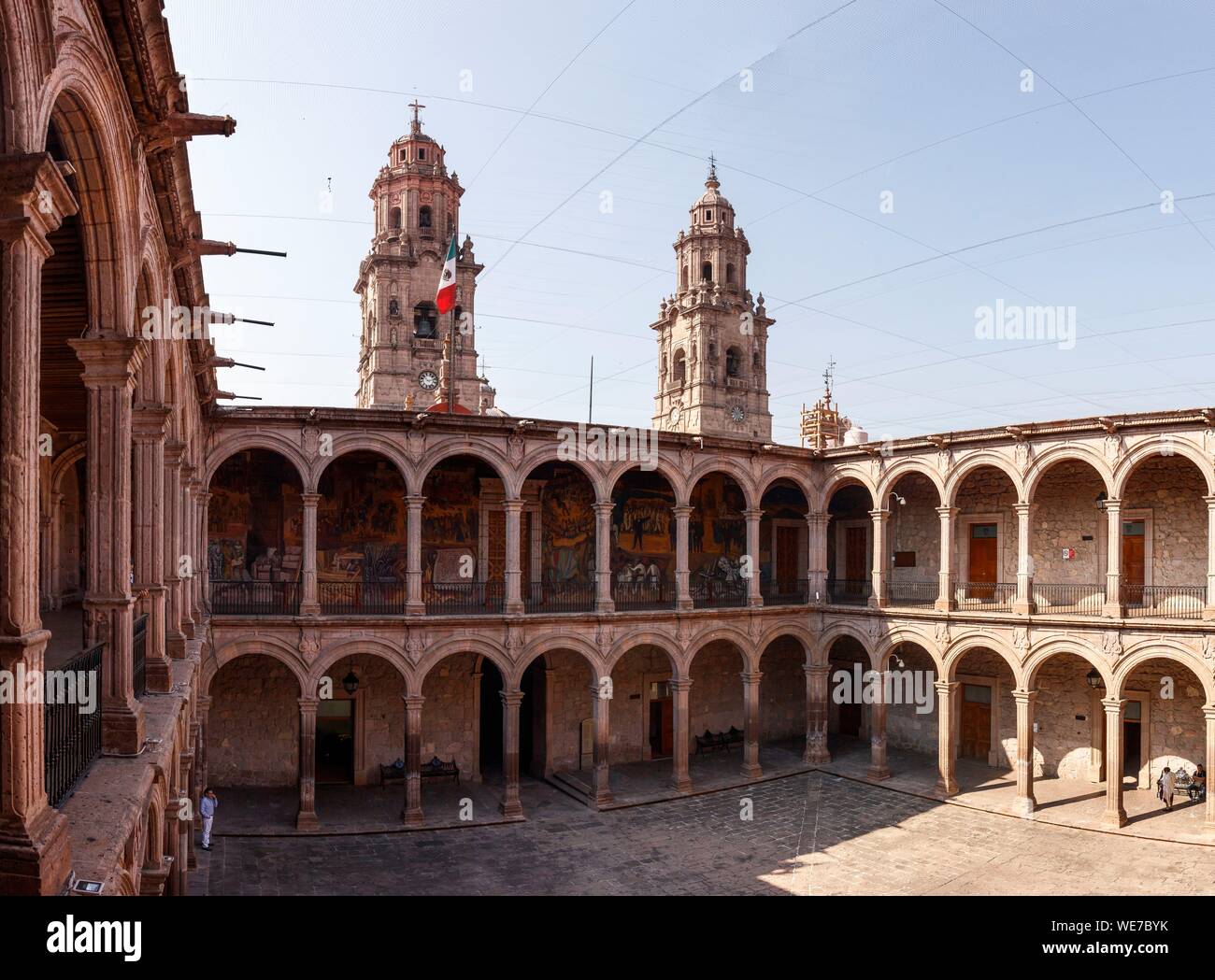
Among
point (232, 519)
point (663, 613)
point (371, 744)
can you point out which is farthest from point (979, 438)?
point (232, 519)

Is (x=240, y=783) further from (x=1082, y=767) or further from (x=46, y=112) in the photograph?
(x=1082, y=767)

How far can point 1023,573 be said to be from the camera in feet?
64.1

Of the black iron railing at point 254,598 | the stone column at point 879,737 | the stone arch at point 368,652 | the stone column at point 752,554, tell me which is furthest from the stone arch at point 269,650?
the stone column at point 879,737

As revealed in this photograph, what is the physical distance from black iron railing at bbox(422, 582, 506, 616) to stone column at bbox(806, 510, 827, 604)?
8646 mm

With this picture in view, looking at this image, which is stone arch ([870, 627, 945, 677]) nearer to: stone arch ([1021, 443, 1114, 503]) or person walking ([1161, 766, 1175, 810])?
stone arch ([1021, 443, 1114, 503])

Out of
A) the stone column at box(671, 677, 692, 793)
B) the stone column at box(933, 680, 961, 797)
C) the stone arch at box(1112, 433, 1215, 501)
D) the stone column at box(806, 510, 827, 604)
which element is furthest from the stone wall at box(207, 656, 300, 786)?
the stone arch at box(1112, 433, 1215, 501)

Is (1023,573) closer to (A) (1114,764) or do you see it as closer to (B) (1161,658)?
(B) (1161,658)

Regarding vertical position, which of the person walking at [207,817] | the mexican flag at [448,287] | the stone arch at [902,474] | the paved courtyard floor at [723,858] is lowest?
the paved courtyard floor at [723,858]

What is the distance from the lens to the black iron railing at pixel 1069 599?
19.4m

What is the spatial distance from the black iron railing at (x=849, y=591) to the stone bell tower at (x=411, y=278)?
14.1m

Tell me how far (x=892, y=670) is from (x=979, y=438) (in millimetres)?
7226

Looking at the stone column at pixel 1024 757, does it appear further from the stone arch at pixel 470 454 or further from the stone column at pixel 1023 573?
the stone arch at pixel 470 454

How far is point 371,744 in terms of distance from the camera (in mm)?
20094

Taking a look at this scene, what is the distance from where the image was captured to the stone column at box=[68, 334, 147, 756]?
20.8ft
